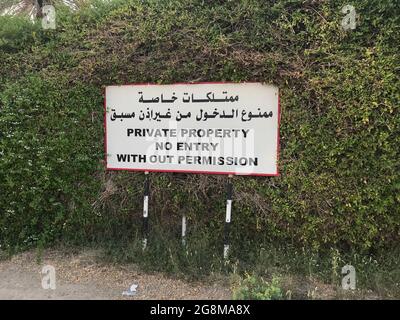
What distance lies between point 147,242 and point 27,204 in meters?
1.70

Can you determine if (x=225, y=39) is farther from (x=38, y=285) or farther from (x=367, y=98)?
(x=38, y=285)

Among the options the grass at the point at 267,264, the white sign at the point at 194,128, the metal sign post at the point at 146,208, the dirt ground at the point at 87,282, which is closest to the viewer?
the grass at the point at 267,264

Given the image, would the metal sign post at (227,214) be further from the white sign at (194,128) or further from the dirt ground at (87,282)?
the dirt ground at (87,282)

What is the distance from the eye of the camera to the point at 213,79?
17.9ft

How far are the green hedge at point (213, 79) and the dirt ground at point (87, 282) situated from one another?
0.44 meters

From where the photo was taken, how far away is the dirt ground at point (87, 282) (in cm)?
483

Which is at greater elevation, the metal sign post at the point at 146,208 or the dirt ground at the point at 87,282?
the metal sign post at the point at 146,208

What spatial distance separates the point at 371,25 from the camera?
16.0 ft

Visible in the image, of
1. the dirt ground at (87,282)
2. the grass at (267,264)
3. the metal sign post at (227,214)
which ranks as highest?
the metal sign post at (227,214)

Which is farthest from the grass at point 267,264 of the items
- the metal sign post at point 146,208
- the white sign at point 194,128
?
the white sign at point 194,128

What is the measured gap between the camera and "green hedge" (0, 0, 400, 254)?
486 centimetres

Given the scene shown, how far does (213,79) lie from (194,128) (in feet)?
2.08

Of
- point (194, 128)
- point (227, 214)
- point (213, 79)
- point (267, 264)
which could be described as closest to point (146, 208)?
point (227, 214)

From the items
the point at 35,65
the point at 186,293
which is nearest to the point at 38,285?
the point at 186,293
